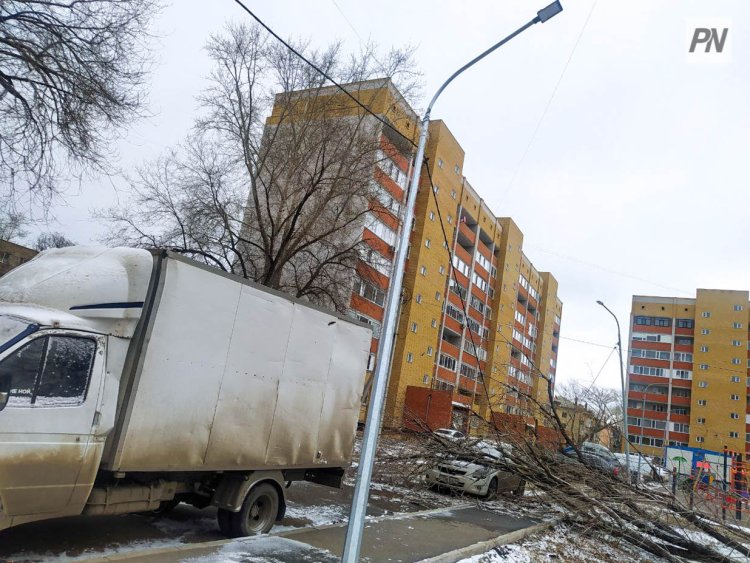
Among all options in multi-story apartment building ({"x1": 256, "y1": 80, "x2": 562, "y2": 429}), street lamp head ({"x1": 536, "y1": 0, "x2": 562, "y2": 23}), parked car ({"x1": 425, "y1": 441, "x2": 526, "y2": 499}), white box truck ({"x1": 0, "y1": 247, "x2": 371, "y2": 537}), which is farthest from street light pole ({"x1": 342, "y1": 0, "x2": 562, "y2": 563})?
multi-story apartment building ({"x1": 256, "y1": 80, "x2": 562, "y2": 429})

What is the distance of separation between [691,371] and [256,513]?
88.9m

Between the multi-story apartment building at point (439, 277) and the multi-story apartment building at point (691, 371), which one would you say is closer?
the multi-story apartment building at point (439, 277)

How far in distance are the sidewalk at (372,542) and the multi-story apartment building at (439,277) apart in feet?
45.5

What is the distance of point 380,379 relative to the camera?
203 inches

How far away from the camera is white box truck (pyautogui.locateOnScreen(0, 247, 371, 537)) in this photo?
4727 mm

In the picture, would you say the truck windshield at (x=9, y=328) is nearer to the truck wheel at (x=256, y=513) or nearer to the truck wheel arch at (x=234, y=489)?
the truck wheel arch at (x=234, y=489)

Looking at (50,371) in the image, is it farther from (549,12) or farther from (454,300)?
(454,300)

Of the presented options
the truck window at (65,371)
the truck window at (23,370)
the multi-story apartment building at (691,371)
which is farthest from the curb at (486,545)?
the multi-story apartment building at (691,371)

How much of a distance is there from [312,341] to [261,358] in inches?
40.3

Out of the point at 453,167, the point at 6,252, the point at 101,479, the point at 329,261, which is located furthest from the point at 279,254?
the point at 6,252

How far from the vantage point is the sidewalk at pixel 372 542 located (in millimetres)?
5438

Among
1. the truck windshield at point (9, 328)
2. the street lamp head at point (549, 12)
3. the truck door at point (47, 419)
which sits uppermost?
the street lamp head at point (549, 12)

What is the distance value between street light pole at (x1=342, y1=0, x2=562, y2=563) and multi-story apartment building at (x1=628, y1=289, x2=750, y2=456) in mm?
77247

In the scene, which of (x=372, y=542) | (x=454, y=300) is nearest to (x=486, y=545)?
(x=372, y=542)
